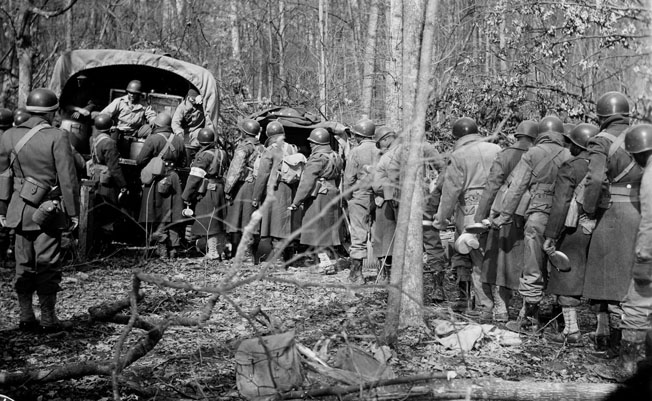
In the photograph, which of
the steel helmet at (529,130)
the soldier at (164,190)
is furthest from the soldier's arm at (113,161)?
the steel helmet at (529,130)

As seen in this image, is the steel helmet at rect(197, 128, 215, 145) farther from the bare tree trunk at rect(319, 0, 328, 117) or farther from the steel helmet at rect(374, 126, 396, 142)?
the bare tree trunk at rect(319, 0, 328, 117)

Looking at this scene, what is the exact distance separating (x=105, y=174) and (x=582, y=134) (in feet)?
23.7

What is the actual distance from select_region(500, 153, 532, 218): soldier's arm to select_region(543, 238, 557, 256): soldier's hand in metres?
0.49

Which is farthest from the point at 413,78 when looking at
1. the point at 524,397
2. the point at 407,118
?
the point at 524,397

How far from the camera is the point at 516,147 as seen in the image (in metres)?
7.61

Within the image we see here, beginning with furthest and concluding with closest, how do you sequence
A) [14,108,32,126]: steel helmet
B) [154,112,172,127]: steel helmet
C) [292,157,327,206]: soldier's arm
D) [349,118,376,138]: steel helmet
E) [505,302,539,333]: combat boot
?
[154,112,172,127]: steel helmet
[292,157,327,206]: soldier's arm
[349,118,376,138]: steel helmet
[14,108,32,126]: steel helmet
[505,302,539,333]: combat boot

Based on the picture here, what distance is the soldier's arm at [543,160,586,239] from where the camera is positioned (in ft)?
22.2

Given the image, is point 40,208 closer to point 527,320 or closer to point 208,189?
point 208,189

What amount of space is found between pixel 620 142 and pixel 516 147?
56.8 inches

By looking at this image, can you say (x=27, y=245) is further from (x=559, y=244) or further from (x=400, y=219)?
(x=559, y=244)

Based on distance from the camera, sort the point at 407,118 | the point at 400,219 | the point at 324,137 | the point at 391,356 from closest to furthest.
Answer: the point at 391,356 < the point at 400,219 < the point at 407,118 < the point at 324,137

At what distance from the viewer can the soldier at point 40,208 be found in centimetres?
695

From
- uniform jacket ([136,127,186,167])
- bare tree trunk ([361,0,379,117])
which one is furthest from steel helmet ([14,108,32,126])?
bare tree trunk ([361,0,379,117])

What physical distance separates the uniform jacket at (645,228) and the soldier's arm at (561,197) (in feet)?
3.05
